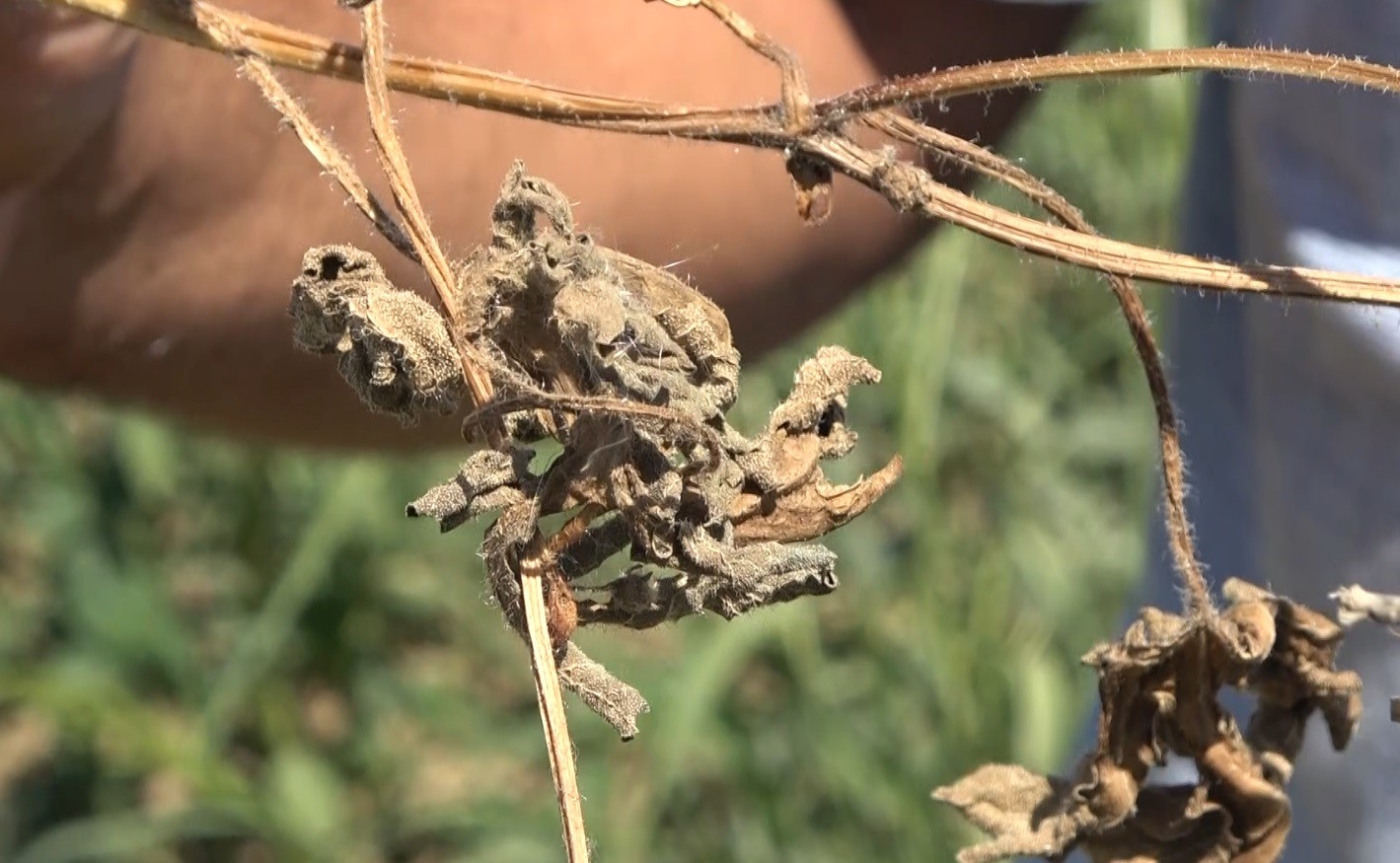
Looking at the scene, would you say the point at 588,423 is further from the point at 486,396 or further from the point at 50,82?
the point at 50,82

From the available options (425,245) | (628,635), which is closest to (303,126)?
(425,245)

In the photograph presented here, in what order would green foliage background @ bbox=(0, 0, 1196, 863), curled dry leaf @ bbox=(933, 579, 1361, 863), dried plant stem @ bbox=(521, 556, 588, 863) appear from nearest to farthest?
dried plant stem @ bbox=(521, 556, 588, 863), curled dry leaf @ bbox=(933, 579, 1361, 863), green foliage background @ bbox=(0, 0, 1196, 863)

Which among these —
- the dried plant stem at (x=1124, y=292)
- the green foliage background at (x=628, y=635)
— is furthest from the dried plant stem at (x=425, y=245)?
the green foliage background at (x=628, y=635)

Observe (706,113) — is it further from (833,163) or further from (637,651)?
(637,651)

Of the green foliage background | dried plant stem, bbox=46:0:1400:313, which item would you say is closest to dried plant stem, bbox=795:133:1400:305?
dried plant stem, bbox=46:0:1400:313

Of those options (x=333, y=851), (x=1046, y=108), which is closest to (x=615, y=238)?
(x=333, y=851)

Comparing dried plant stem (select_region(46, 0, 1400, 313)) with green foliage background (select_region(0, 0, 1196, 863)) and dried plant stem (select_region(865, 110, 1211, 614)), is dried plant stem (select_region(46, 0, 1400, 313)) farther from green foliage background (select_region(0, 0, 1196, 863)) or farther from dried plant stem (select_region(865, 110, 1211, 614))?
green foliage background (select_region(0, 0, 1196, 863))
